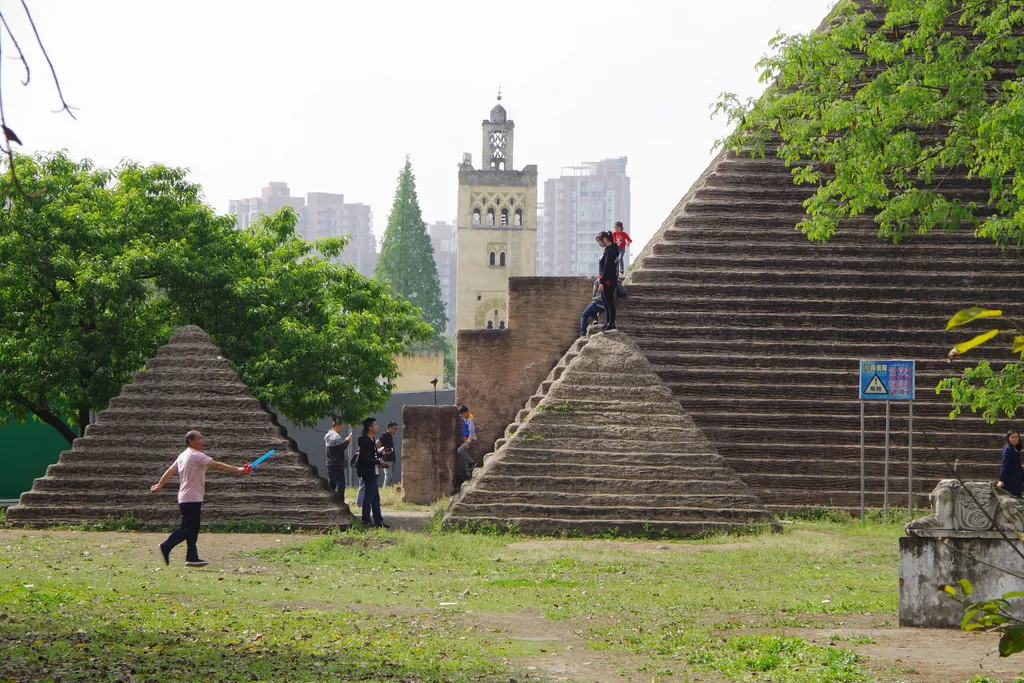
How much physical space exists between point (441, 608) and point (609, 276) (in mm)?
9630

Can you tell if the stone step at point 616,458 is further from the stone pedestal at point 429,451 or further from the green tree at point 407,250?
the green tree at point 407,250

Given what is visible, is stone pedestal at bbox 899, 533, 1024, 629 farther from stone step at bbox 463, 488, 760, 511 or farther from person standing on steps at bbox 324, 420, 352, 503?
person standing on steps at bbox 324, 420, 352, 503

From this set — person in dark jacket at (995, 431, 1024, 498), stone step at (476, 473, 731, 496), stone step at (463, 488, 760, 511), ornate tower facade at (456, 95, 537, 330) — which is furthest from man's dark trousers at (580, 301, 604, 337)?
ornate tower facade at (456, 95, 537, 330)

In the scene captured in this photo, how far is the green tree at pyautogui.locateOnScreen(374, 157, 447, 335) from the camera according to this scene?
282 feet

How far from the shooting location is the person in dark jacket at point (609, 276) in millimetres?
19391

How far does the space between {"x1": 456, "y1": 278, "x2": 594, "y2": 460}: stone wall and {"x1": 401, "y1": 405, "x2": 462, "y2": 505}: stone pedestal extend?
30.6 inches

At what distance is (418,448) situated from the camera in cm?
2370

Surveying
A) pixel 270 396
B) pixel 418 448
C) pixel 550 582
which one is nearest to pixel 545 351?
pixel 418 448

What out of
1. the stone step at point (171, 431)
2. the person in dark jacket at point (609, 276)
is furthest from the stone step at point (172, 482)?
the person in dark jacket at point (609, 276)

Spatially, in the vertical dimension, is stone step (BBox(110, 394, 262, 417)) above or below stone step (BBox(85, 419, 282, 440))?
above

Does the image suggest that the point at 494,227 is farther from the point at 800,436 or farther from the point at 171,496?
the point at 171,496

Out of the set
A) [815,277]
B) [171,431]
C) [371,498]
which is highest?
[815,277]

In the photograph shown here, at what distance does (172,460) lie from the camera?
1728cm

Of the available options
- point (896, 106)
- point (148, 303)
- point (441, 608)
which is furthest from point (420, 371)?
point (441, 608)
